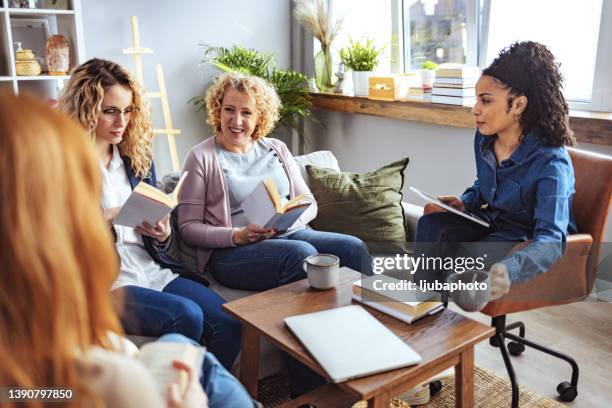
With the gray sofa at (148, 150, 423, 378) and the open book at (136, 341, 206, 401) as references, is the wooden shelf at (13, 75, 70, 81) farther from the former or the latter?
the open book at (136, 341, 206, 401)

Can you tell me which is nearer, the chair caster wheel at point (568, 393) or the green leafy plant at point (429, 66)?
the chair caster wheel at point (568, 393)

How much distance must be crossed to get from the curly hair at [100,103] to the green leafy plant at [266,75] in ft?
6.47

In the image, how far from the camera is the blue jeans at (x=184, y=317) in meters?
1.65

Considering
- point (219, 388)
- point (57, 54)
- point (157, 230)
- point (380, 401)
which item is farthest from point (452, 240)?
A: point (57, 54)

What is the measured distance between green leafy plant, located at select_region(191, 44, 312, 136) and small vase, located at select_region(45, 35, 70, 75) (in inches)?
40.9

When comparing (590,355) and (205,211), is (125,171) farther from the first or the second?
(590,355)

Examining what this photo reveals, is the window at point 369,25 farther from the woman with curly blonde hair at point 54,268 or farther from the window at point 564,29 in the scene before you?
the woman with curly blonde hair at point 54,268

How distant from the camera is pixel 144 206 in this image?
1.61 m

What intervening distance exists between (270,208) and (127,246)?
485 mm

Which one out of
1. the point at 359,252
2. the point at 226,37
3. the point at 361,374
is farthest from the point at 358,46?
the point at 361,374

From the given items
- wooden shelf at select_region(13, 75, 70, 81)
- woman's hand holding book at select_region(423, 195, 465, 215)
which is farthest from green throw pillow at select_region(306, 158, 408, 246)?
wooden shelf at select_region(13, 75, 70, 81)

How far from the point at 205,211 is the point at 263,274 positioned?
36cm

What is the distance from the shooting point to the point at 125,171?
1.91m

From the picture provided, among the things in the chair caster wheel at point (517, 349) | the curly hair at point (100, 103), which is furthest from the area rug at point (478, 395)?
the curly hair at point (100, 103)
